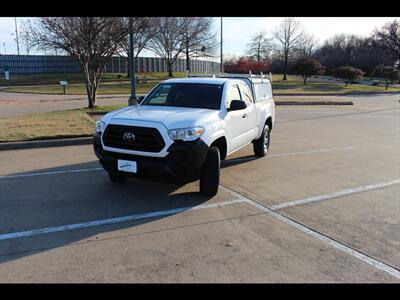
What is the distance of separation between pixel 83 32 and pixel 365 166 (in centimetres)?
1263

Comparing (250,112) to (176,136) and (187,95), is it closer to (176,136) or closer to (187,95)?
(187,95)

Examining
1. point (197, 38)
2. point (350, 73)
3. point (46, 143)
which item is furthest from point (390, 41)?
point (46, 143)

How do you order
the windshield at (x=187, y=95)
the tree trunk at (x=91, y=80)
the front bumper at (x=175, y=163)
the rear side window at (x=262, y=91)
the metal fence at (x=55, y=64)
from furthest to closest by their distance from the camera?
1. the metal fence at (x=55, y=64)
2. the tree trunk at (x=91, y=80)
3. the rear side window at (x=262, y=91)
4. the windshield at (x=187, y=95)
5. the front bumper at (x=175, y=163)

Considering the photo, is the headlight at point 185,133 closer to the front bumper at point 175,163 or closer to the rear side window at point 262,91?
the front bumper at point 175,163

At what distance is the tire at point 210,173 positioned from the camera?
5.71 meters

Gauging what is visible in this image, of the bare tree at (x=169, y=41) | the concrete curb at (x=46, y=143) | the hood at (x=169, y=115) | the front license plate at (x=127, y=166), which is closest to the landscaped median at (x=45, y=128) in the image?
the concrete curb at (x=46, y=143)

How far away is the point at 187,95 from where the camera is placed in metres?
7.00

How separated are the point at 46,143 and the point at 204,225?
644 cm

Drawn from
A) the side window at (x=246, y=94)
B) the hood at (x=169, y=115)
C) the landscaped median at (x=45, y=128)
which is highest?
the side window at (x=246, y=94)

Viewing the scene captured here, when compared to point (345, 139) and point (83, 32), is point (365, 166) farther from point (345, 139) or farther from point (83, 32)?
point (83, 32)

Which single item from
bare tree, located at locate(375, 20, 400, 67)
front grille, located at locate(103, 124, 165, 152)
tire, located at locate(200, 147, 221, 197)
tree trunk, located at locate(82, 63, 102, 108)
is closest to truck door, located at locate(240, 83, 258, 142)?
tire, located at locate(200, 147, 221, 197)

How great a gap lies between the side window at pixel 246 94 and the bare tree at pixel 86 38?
8.89 meters
